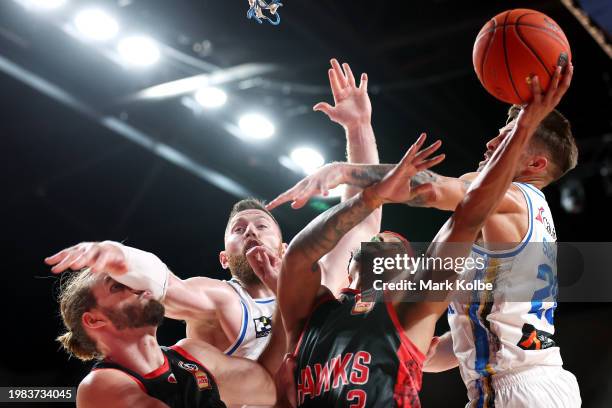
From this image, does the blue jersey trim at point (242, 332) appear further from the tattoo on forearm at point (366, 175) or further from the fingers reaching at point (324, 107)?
the tattoo on forearm at point (366, 175)

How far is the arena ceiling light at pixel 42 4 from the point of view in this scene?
611 cm

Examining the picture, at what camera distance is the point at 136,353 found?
318 centimetres

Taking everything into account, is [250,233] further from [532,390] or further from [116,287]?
[532,390]

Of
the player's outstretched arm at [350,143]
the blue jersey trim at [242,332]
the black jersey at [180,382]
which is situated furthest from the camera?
the blue jersey trim at [242,332]

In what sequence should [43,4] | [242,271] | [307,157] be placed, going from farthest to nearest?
1. [307,157]
2. [43,4]
3. [242,271]

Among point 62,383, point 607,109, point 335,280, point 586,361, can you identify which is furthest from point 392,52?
point 62,383

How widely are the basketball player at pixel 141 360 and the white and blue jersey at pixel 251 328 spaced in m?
0.40

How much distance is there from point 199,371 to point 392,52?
4.70 m

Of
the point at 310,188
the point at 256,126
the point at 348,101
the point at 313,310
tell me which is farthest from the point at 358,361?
the point at 256,126

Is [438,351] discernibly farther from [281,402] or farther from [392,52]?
[392,52]

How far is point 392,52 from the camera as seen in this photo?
7.23 m

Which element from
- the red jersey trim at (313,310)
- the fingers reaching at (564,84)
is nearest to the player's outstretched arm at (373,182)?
the red jersey trim at (313,310)

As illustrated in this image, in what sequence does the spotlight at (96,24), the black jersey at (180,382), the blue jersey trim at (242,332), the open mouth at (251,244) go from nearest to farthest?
the black jersey at (180,382) → the blue jersey trim at (242,332) → the open mouth at (251,244) → the spotlight at (96,24)

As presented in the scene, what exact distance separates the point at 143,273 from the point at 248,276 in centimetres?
100
